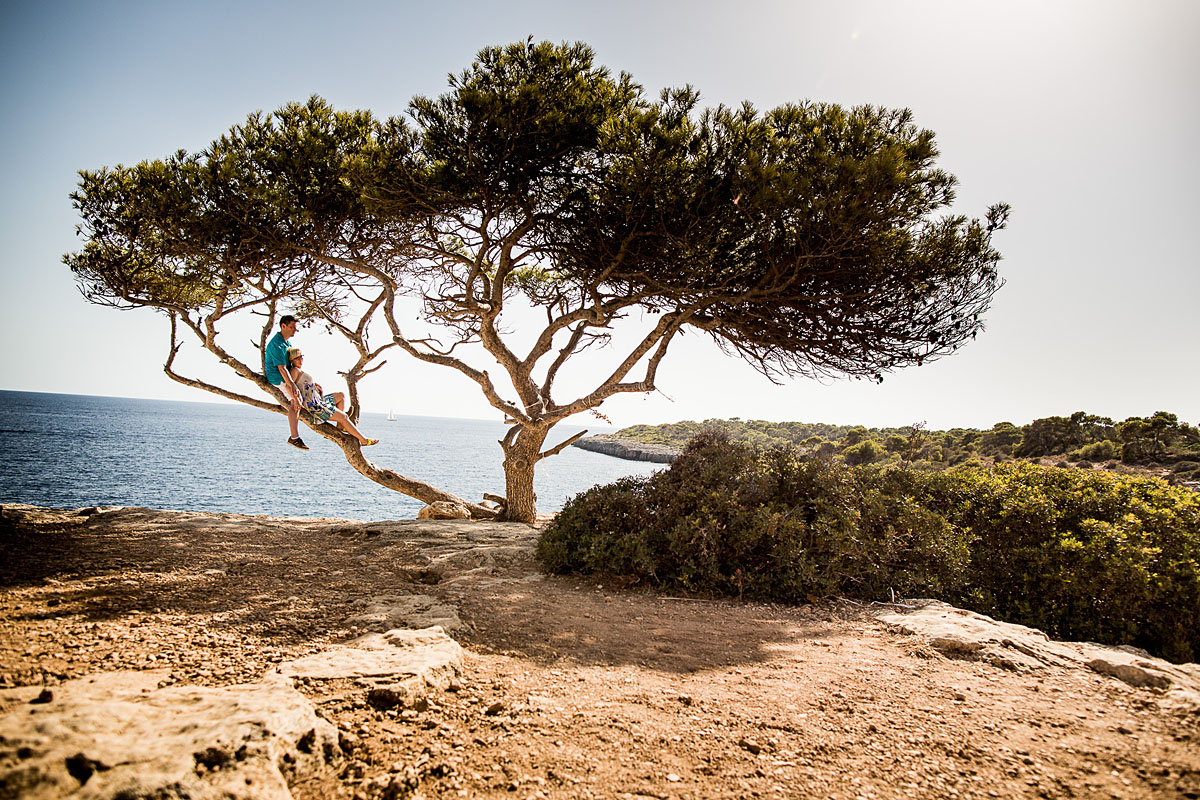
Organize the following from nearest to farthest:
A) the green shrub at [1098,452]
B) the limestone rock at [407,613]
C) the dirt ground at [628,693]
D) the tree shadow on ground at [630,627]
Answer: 1. the dirt ground at [628,693]
2. the tree shadow on ground at [630,627]
3. the limestone rock at [407,613]
4. the green shrub at [1098,452]

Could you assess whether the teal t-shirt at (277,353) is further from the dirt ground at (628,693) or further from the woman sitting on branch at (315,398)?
the dirt ground at (628,693)

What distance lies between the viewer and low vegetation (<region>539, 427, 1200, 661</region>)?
5270mm

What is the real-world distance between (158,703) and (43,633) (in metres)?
1.93

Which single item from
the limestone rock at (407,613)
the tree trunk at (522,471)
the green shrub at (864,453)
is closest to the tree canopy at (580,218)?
the tree trunk at (522,471)

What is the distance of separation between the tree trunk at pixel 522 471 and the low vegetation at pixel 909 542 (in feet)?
12.8

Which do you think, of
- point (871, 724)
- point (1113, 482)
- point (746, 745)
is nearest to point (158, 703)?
point (746, 745)

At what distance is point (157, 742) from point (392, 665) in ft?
4.06

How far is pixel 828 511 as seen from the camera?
234 inches

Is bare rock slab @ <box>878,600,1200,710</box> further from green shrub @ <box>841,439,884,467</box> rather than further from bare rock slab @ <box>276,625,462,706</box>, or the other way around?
green shrub @ <box>841,439,884,467</box>

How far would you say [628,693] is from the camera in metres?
2.93

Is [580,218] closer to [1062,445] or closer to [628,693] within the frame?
[628,693]

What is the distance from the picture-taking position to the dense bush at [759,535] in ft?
18.2

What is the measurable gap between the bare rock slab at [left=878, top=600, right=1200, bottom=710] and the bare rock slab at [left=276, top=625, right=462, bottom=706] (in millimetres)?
3680

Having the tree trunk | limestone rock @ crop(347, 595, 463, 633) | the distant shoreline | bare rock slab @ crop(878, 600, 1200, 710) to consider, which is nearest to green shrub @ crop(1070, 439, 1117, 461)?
bare rock slab @ crop(878, 600, 1200, 710)
